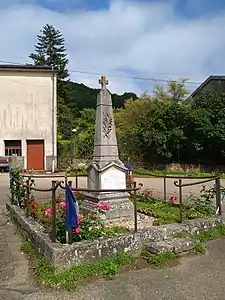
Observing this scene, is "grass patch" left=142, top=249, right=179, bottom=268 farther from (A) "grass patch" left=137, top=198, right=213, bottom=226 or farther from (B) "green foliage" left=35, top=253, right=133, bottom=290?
(A) "grass patch" left=137, top=198, right=213, bottom=226

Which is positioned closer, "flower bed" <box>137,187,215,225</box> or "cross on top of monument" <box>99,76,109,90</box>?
"flower bed" <box>137,187,215,225</box>

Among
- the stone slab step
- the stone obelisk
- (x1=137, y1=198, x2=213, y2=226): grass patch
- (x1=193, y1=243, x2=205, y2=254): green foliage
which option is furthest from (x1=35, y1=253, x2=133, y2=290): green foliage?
the stone obelisk

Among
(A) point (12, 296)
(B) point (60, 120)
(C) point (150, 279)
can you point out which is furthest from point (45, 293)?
(B) point (60, 120)

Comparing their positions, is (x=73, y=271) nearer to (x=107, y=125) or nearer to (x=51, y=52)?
(x=107, y=125)

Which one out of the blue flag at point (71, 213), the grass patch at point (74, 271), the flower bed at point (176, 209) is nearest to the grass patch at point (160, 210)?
the flower bed at point (176, 209)

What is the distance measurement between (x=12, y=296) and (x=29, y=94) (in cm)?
2182

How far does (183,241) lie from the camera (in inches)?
201

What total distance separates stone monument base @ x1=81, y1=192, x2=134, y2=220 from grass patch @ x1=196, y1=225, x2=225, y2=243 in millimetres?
1831

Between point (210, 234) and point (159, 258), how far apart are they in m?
1.52

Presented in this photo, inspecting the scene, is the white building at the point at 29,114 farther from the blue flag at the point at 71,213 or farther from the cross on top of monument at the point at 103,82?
the blue flag at the point at 71,213

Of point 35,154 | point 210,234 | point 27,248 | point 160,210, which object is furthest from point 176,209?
point 35,154

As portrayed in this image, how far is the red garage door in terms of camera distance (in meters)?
24.3

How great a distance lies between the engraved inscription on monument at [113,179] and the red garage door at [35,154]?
17.8 meters

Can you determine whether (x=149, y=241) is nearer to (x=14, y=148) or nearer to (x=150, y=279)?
(x=150, y=279)
